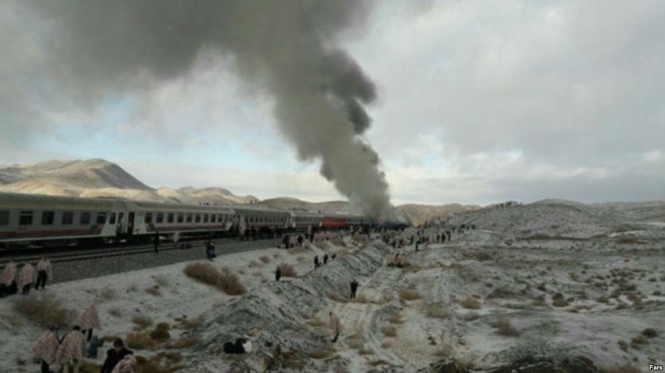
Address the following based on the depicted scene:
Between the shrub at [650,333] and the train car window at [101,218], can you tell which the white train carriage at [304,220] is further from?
the shrub at [650,333]

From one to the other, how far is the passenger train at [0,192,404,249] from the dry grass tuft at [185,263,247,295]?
25.7 ft

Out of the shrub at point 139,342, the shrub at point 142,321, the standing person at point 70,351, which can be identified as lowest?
the shrub at point 139,342

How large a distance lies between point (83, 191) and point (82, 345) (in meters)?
180

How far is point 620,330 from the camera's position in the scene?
18.2 m

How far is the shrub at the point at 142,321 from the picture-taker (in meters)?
16.6

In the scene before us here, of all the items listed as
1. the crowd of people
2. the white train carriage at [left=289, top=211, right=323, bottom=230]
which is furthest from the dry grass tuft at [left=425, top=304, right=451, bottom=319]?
the white train carriage at [left=289, top=211, right=323, bottom=230]

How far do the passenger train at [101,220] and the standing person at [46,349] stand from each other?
1349 centimetres

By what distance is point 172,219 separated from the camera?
119 ft

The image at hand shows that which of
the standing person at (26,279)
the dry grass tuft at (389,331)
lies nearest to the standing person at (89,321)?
the standing person at (26,279)

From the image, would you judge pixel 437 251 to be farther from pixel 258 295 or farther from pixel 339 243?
pixel 258 295

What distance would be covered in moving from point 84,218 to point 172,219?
931 cm

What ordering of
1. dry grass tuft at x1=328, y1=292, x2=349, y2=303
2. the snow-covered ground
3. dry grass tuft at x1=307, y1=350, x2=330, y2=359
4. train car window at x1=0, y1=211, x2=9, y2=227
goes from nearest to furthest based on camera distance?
the snow-covered ground, dry grass tuft at x1=307, y1=350, x2=330, y2=359, train car window at x1=0, y1=211, x2=9, y2=227, dry grass tuft at x1=328, y1=292, x2=349, y2=303

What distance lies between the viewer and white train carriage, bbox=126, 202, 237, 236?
106 ft

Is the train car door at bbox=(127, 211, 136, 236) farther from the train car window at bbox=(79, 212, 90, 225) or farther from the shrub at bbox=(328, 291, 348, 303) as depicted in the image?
the shrub at bbox=(328, 291, 348, 303)
